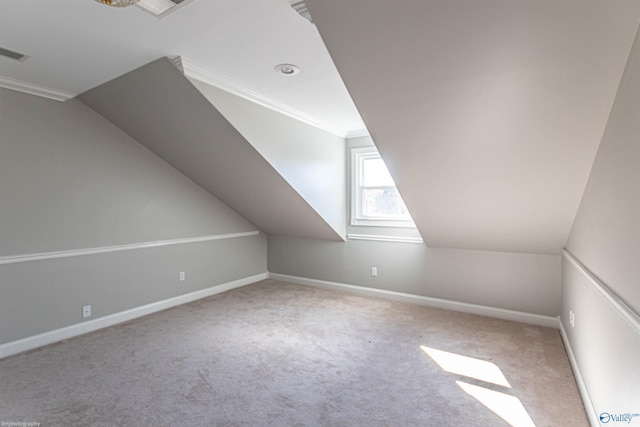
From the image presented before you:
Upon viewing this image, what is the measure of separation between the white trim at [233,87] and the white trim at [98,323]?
8.67ft

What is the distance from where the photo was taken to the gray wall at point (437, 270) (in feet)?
11.4

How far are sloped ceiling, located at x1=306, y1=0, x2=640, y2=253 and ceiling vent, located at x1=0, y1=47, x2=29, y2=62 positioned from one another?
7.16 feet

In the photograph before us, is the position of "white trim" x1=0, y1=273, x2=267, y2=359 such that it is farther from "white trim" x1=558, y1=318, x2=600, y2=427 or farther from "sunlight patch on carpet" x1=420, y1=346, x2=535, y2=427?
"white trim" x1=558, y1=318, x2=600, y2=427

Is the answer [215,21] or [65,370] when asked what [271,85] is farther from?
[65,370]

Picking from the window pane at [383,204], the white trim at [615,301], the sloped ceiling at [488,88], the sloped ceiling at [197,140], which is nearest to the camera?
the white trim at [615,301]

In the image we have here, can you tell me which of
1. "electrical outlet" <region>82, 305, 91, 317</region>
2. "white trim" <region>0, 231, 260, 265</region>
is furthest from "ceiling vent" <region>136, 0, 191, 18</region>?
"electrical outlet" <region>82, 305, 91, 317</region>

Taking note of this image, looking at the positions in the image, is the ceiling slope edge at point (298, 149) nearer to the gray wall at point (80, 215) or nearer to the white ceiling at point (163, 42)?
the white ceiling at point (163, 42)

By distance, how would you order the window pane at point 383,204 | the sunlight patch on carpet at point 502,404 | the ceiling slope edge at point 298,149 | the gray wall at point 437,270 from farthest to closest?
the window pane at point 383,204 < the gray wall at point 437,270 < the ceiling slope edge at point 298,149 < the sunlight patch on carpet at point 502,404

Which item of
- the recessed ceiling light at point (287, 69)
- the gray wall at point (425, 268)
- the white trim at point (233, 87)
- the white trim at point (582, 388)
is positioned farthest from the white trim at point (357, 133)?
the white trim at point (582, 388)

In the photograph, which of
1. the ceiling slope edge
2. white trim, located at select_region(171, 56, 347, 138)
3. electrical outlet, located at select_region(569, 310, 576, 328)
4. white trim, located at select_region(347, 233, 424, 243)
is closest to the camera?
white trim, located at select_region(171, 56, 347, 138)

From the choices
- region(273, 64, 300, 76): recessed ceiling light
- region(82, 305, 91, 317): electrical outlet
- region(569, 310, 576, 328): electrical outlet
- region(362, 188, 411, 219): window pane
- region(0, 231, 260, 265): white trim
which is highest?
region(273, 64, 300, 76): recessed ceiling light

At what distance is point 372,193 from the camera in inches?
183

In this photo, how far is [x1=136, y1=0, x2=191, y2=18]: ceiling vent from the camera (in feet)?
5.62

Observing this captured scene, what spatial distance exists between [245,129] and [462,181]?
197cm
